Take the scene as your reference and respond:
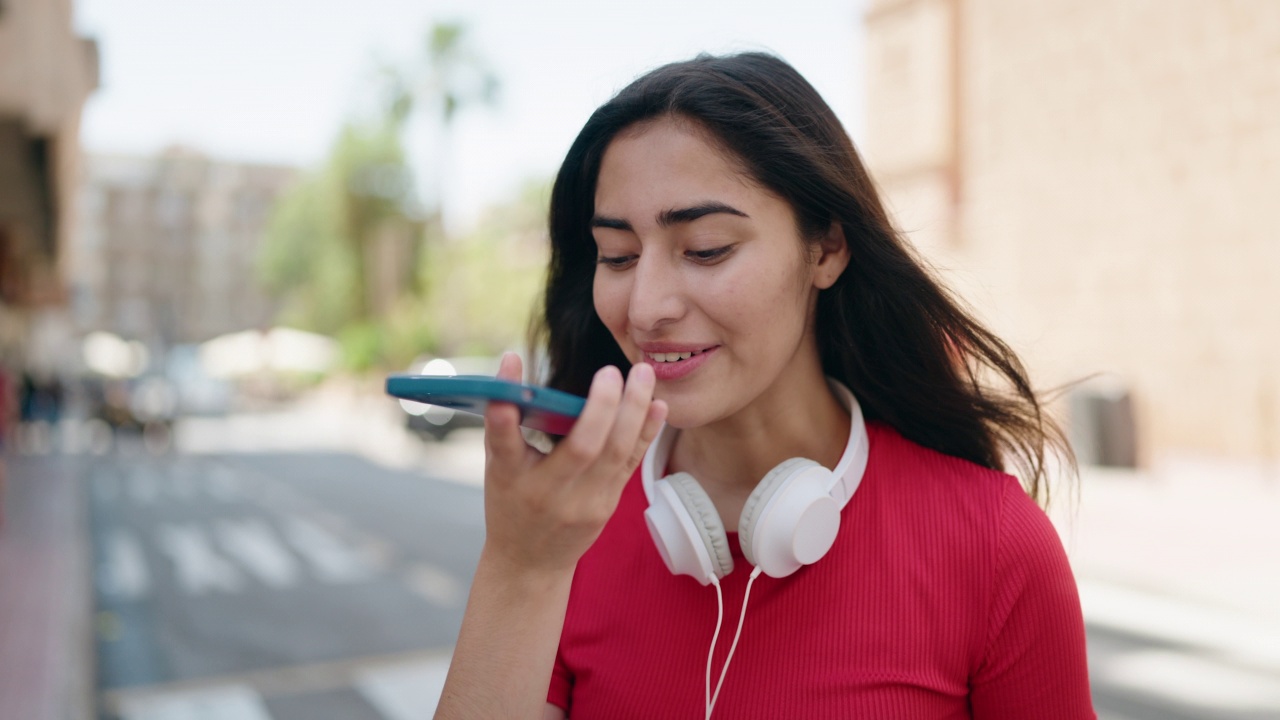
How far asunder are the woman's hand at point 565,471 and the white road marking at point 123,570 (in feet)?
25.7

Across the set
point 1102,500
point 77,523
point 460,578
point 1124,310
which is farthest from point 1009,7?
point 77,523

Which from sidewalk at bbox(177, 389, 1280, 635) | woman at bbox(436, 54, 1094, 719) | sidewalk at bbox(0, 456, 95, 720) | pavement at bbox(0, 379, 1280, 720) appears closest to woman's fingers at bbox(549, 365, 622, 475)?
woman at bbox(436, 54, 1094, 719)

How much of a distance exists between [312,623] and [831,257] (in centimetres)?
628

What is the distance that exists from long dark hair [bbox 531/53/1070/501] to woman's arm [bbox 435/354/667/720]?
0.52 metres

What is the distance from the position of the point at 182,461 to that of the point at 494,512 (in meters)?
20.8

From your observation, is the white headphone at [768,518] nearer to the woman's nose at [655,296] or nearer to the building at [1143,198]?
the woman's nose at [655,296]

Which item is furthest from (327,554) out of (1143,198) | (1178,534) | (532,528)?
(1143,198)

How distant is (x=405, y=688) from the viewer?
561 centimetres

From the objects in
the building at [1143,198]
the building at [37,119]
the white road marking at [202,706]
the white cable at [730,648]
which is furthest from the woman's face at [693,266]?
the building at [1143,198]

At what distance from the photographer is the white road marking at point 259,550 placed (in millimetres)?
8844

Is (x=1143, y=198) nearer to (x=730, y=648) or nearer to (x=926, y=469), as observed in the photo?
(x=926, y=469)

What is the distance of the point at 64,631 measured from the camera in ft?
19.3

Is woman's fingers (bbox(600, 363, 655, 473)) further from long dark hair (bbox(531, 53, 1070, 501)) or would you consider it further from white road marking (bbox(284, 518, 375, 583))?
white road marking (bbox(284, 518, 375, 583))

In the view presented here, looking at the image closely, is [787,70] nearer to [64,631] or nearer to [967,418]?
[967,418]
